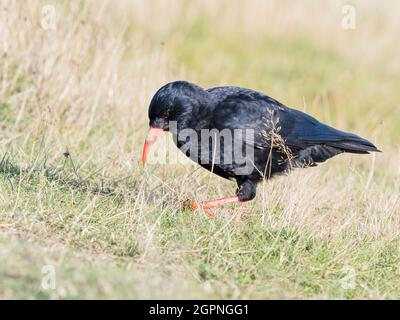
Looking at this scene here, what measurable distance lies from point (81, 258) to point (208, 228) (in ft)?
3.29

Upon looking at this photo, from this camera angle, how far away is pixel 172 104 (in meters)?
5.52

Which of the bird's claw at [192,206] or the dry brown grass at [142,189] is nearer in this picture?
the dry brown grass at [142,189]

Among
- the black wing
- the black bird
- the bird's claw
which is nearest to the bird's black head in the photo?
the black bird

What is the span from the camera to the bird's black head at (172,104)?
5508 millimetres

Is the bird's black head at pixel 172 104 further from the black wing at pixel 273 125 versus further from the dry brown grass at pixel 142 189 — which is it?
the dry brown grass at pixel 142 189

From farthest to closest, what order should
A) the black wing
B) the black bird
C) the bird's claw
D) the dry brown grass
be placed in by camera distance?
the black wing
the black bird
the bird's claw
the dry brown grass

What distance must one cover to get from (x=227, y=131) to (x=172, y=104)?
0.46 meters

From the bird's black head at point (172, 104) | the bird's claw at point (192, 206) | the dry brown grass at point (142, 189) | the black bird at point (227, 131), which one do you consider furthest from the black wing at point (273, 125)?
the bird's claw at point (192, 206)

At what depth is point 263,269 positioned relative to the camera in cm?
446

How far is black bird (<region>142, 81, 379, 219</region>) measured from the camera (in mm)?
5441

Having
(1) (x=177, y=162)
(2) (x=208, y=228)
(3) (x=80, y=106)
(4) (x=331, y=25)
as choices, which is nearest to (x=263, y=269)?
(2) (x=208, y=228)

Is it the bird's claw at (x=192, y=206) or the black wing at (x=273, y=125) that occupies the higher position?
the black wing at (x=273, y=125)

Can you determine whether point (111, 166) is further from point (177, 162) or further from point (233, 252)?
point (233, 252)

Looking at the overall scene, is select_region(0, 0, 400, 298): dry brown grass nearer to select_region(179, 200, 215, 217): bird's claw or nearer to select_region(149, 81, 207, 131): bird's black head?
select_region(179, 200, 215, 217): bird's claw
